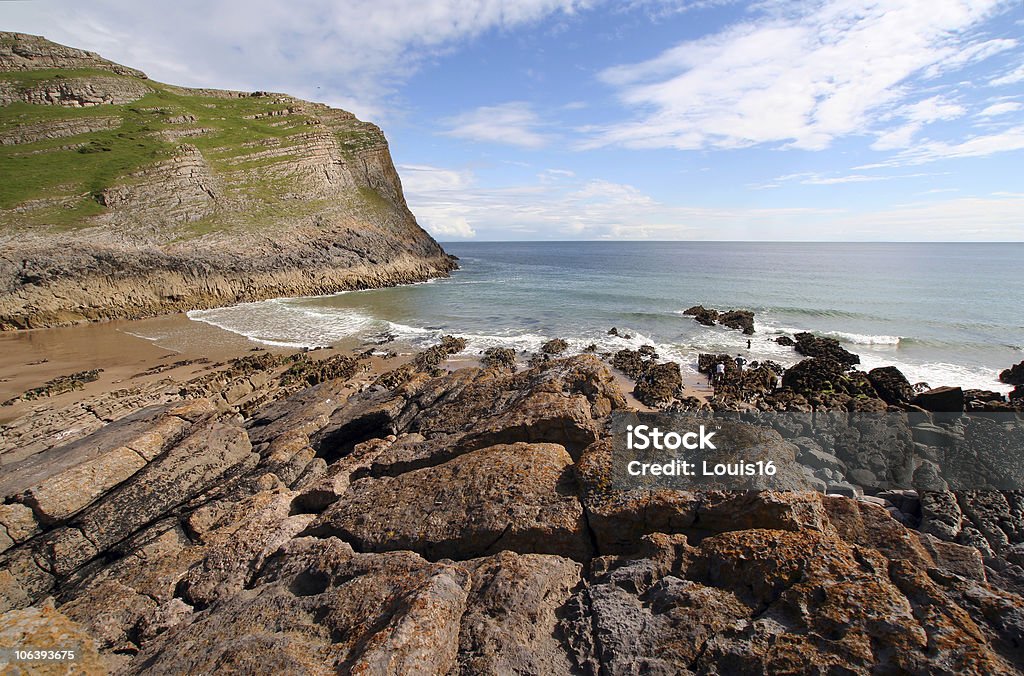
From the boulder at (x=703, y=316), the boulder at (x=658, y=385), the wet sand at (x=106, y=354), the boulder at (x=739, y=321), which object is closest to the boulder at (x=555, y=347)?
the boulder at (x=658, y=385)

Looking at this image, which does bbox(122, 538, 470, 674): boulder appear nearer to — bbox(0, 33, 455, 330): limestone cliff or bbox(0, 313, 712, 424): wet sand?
bbox(0, 313, 712, 424): wet sand

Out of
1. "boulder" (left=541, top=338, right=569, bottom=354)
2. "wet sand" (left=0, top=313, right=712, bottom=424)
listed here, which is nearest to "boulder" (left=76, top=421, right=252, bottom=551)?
"wet sand" (left=0, top=313, right=712, bottom=424)

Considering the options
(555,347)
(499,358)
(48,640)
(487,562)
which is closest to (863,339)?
(555,347)

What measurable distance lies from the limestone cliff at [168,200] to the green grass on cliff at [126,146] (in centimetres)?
22

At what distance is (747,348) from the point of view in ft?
97.5

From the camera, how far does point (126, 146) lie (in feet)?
180

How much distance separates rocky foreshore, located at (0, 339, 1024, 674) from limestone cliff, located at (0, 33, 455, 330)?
39.9m

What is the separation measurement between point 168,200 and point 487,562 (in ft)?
206

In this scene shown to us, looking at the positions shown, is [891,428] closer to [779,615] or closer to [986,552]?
[986,552]

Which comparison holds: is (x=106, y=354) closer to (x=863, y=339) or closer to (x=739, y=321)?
(x=739, y=321)

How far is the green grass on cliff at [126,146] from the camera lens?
4359 cm

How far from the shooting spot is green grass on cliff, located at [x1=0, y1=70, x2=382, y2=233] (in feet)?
143

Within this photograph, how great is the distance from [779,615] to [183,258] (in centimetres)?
5582

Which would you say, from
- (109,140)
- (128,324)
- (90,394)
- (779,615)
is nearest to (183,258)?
(128,324)
